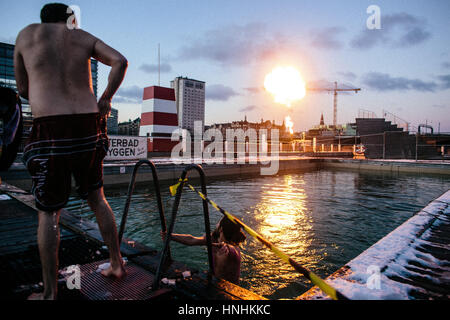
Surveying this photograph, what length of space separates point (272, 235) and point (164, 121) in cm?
1053

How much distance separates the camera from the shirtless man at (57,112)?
1.72 m

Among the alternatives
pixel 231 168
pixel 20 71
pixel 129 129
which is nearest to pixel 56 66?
pixel 20 71

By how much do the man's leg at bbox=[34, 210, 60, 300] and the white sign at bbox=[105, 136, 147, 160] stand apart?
9817mm

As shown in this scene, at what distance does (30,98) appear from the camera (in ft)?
6.00

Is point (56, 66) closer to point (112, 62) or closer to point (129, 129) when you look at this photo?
point (112, 62)

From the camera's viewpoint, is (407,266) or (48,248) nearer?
(48,248)

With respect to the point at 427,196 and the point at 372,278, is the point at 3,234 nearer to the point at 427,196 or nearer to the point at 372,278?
the point at 372,278

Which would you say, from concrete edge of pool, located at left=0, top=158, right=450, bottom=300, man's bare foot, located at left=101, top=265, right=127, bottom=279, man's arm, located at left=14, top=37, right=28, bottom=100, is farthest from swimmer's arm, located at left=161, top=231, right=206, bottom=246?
man's arm, located at left=14, top=37, right=28, bottom=100

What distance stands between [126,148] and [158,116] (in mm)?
2865

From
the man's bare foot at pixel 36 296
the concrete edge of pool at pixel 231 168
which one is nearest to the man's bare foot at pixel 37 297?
the man's bare foot at pixel 36 296

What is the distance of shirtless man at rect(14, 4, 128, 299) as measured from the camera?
1.72 m

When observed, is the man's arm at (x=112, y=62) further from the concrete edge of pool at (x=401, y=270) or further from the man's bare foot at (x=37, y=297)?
the concrete edge of pool at (x=401, y=270)

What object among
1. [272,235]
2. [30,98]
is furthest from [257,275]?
[30,98]

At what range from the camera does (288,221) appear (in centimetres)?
584
